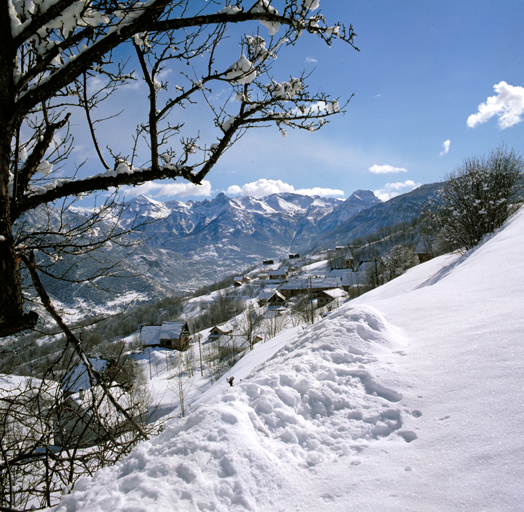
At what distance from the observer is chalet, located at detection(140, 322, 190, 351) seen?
4109 cm

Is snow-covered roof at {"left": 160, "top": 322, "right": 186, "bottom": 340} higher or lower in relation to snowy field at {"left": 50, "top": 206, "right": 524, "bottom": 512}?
lower

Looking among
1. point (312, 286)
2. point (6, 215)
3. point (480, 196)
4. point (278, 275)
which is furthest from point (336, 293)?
point (6, 215)

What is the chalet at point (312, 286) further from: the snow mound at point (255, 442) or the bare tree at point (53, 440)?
the bare tree at point (53, 440)

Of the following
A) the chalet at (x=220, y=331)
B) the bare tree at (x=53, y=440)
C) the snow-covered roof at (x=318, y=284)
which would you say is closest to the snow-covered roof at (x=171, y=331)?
the chalet at (x=220, y=331)

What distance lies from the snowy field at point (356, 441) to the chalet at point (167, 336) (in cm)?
4047

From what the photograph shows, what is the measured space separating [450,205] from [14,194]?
20.1 m

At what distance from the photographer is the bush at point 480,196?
15.7m

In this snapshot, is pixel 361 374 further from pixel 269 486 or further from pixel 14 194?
pixel 14 194

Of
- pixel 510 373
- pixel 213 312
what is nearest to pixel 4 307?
pixel 510 373

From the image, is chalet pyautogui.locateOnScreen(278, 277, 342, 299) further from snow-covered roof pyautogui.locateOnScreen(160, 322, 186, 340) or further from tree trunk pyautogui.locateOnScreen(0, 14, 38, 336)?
tree trunk pyautogui.locateOnScreen(0, 14, 38, 336)

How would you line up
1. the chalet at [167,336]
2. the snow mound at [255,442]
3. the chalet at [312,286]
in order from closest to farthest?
the snow mound at [255,442] < the chalet at [167,336] < the chalet at [312,286]

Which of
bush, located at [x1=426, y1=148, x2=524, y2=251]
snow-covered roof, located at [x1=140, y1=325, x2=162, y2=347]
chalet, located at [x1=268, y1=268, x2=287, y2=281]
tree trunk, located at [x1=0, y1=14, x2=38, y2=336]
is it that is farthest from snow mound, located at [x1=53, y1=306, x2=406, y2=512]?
chalet, located at [x1=268, y1=268, x2=287, y2=281]

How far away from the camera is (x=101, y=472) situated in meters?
2.17

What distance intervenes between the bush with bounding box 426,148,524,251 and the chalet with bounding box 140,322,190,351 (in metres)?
35.6
